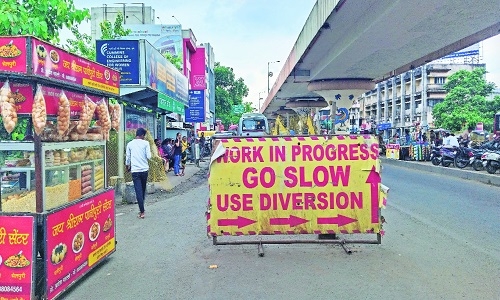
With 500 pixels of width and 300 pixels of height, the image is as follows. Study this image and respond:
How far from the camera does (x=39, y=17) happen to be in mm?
6824

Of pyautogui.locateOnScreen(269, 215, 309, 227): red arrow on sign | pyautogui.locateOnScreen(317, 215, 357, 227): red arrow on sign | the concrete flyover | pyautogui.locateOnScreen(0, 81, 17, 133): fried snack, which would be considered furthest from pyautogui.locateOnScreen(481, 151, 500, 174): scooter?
pyautogui.locateOnScreen(0, 81, 17, 133): fried snack

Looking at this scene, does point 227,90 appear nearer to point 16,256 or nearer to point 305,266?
point 305,266

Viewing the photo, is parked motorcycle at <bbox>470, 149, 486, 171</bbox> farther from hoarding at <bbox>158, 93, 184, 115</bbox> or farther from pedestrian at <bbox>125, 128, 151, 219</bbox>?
pedestrian at <bbox>125, 128, 151, 219</bbox>

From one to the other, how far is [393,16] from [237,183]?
31.4 ft

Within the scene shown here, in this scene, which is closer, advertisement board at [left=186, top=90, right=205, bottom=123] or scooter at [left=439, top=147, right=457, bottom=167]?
scooter at [left=439, top=147, right=457, bottom=167]

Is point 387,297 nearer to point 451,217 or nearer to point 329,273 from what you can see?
point 329,273

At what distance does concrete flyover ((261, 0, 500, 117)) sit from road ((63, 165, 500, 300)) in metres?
6.84

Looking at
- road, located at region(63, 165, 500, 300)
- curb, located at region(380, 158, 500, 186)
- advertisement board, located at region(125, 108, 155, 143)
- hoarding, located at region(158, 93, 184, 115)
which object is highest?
hoarding, located at region(158, 93, 184, 115)

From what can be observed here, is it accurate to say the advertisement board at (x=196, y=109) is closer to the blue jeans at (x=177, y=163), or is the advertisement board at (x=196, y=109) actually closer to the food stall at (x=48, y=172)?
Result: the blue jeans at (x=177, y=163)

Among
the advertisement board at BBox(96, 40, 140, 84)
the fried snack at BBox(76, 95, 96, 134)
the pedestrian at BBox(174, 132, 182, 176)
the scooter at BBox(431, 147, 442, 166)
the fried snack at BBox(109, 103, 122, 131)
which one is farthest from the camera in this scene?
the scooter at BBox(431, 147, 442, 166)

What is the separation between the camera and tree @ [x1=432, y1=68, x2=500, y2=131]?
4931 cm

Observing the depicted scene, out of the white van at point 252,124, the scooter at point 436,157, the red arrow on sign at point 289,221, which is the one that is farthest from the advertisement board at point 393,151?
the red arrow on sign at point 289,221

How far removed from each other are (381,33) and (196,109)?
18942 mm

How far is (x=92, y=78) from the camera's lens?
5020 millimetres
